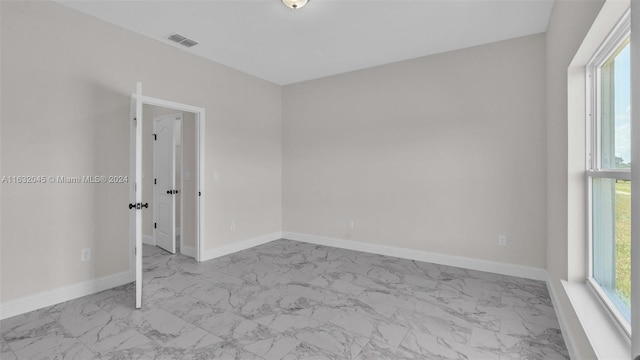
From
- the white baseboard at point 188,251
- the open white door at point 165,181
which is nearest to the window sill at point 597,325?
the white baseboard at point 188,251

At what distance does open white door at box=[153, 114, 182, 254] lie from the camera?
458 cm

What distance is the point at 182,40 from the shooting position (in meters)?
3.55

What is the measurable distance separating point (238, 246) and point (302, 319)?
239 cm

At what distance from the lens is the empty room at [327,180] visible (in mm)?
2051

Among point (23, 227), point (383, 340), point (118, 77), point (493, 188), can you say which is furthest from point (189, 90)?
point (493, 188)

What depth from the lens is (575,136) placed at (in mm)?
2141

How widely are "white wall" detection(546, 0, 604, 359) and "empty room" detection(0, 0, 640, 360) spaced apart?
25 mm

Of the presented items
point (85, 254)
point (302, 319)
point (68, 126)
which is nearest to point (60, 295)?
point (85, 254)

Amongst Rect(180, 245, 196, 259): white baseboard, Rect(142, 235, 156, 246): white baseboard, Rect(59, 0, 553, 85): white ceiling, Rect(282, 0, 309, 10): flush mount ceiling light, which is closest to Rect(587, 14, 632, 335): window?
Rect(59, 0, 553, 85): white ceiling

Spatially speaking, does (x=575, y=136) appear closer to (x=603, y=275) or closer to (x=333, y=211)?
(x=603, y=275)

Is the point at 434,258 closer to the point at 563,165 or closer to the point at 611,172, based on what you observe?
the point at 563,165

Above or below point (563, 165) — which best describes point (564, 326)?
below

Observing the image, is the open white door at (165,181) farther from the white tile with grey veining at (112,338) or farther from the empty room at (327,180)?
the white tile with grey veining at (112,338)

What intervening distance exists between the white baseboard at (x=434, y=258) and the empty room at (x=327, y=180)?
2cm
